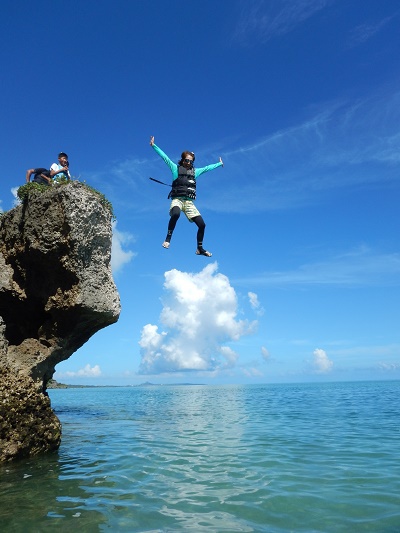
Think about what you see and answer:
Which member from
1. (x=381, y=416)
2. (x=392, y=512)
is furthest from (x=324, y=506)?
(x=381, y=416)

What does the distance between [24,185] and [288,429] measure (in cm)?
1388

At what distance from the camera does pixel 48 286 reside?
14.5m

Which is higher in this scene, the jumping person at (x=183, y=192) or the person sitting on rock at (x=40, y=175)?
the person sitting on rock at (x=40, y=175)

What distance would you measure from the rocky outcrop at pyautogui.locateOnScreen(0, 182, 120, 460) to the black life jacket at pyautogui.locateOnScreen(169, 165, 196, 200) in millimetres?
3278

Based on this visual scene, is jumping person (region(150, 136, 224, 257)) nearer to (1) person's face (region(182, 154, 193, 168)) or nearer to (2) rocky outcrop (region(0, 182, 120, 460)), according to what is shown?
(1) person's face (region(182, 154, 193, 168))

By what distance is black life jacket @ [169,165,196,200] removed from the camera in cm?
1184

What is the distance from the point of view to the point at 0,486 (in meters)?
8.93

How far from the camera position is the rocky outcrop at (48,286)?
1277cm

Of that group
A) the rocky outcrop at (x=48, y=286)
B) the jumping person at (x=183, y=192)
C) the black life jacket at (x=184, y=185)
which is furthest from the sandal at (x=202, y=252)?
the rocky outcrop at (x=48, y=286)

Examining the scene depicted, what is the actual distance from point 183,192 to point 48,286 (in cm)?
613

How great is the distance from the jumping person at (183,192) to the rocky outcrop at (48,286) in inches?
127

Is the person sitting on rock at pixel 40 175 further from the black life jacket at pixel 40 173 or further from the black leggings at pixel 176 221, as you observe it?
the black leggings at pixel 176 221

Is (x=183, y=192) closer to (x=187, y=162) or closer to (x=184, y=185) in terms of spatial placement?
(x=184, y=185)

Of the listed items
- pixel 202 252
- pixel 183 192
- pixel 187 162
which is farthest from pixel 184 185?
pixel 202 252
